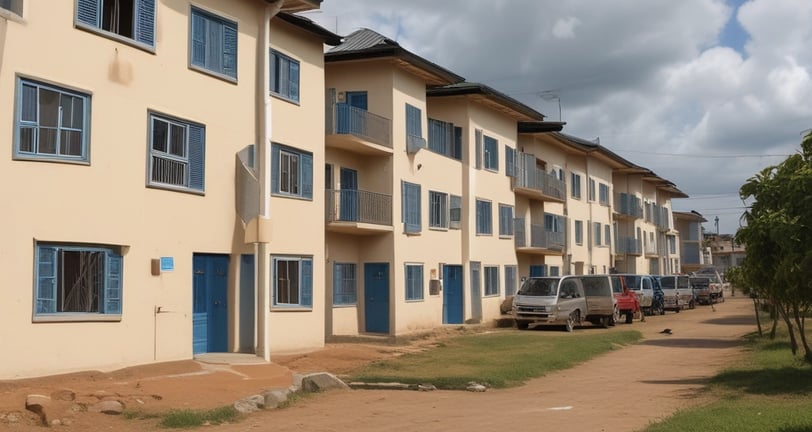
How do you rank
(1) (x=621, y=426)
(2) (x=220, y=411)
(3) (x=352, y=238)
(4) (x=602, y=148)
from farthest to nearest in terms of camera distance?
(4) (x=602, y=148)
(3) (x=352, y=238)
(2) (x=220, y=411)
(1) (x=621, y=426)

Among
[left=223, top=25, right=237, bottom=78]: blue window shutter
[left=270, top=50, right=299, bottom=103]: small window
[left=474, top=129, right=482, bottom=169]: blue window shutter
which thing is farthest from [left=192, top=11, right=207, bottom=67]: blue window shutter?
[left=474, top=129, right=482, bottom=169]: blue window shutter

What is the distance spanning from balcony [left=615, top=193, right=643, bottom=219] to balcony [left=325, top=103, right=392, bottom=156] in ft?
115

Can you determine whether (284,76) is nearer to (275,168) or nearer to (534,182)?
(275,168)

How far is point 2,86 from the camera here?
14406 millimetres

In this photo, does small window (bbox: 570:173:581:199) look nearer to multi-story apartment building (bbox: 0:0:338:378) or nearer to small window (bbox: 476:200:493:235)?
small window (bbox: 476:200:493:235)

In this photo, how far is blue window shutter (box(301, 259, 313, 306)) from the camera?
2283 cm

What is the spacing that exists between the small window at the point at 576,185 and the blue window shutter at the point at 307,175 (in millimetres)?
29525

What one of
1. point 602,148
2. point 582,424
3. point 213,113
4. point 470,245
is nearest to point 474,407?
point 582,424

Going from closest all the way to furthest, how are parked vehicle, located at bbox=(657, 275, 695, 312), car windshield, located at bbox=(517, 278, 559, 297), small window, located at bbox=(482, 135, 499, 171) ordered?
1. car windshield, located at bbox=(517, 278, 559, 297)
2. small window, located at bbox=(482, 135, 499, 171)
3. parked vehicle, located at bbox=(657, 275, 695, 312)

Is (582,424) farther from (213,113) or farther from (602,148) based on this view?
(602,148)

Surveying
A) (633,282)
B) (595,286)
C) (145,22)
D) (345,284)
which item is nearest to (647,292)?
(633,282)

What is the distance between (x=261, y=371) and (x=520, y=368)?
19.3ft

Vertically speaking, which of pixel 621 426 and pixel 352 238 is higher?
pixel 352 238

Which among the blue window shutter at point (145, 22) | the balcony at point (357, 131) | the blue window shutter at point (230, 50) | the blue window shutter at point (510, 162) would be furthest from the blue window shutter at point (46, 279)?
the blue window shutter at point (510, 162)
